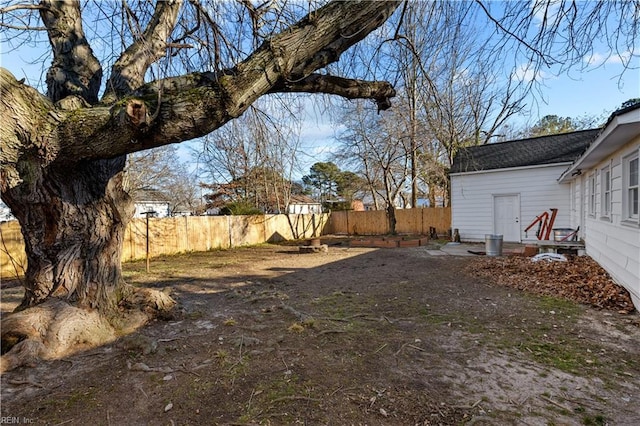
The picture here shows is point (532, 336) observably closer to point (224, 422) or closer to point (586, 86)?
point (586, 86)

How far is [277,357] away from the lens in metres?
3.05

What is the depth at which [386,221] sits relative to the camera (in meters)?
19.0

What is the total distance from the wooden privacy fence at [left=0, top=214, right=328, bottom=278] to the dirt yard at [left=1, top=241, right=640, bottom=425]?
14.6ft

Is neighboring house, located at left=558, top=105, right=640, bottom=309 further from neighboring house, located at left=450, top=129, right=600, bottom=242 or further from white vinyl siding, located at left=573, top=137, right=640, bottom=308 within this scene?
neighboring house, located at left=450, top=129, right=600, bottom=242

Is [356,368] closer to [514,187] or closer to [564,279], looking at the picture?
[564,279]

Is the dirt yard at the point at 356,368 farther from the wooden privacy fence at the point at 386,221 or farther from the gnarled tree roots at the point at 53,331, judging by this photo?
the wooden privacy fence at the point at 386,221

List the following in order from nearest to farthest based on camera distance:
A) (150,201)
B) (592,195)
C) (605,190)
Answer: (605,190) → (592,195) → (150,201)

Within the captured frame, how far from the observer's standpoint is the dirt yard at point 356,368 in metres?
2.18

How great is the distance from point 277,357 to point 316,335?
2.12 ft

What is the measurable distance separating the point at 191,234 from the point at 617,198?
1276 centimetres

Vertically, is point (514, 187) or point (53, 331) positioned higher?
point (514, 187)

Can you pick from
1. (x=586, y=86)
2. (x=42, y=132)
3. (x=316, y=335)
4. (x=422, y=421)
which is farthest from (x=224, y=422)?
(x=586, y=86)

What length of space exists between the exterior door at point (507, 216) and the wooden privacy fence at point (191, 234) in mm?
10236

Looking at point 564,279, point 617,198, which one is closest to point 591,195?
point 617,198
